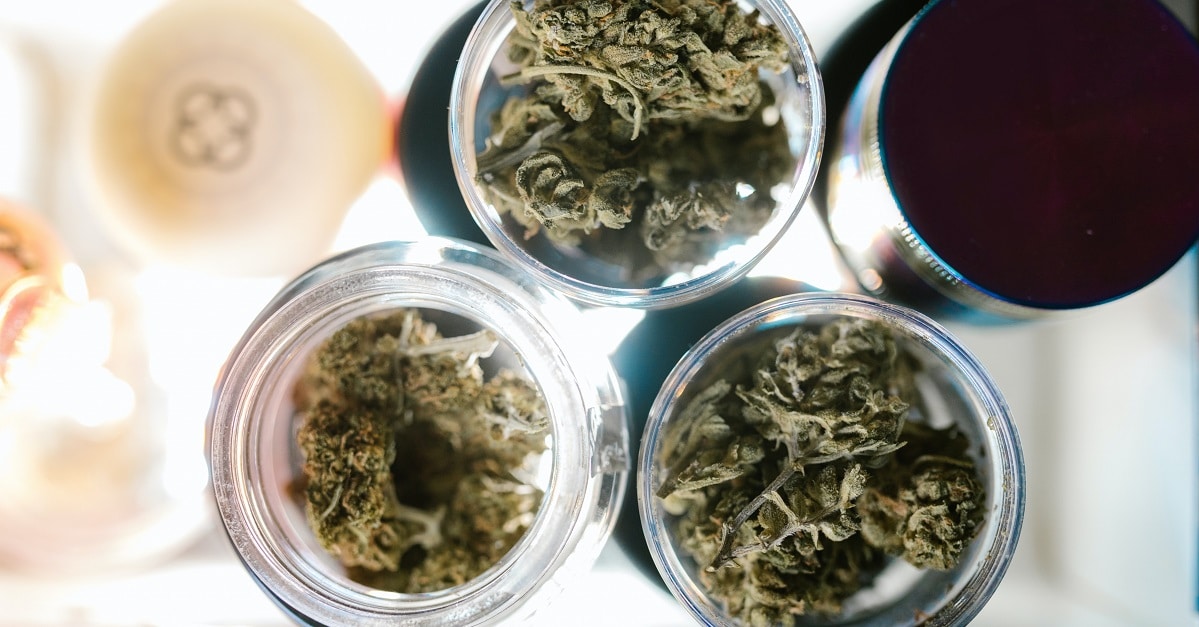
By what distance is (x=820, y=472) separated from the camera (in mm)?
593

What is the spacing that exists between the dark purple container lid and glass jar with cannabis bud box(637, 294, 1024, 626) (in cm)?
10

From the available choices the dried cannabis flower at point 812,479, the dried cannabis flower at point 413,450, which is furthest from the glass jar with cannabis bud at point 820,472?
the dried cannabis flower at point 413,450

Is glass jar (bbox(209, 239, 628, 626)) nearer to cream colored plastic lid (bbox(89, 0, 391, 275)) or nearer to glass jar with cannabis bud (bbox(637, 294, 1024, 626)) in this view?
glass jar with cannabis bud (bbox(637, 294, 1024, 626))

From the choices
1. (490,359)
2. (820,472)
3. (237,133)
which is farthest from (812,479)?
(237,133)

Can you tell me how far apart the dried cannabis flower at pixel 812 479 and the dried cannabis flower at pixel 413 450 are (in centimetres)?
14

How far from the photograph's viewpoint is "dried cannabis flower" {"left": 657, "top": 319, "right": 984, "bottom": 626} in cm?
58

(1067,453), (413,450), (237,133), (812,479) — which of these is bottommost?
(1067,453)

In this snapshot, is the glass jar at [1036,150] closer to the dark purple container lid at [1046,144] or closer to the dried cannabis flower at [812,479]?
the dark purple container lid at [1046,144]

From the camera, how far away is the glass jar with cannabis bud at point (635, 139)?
1.97ft

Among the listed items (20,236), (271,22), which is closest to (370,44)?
(271,22)

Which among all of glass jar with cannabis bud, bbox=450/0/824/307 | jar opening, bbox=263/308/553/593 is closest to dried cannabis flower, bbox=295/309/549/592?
jar opening, bbox=263/308/553/593

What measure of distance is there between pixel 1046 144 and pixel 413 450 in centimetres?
56

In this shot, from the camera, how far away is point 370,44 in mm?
828

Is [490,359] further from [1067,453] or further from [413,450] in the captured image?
[1067,453]
